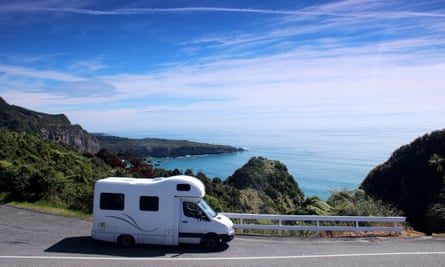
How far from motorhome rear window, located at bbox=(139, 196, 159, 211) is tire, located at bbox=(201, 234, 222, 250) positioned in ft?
6.09

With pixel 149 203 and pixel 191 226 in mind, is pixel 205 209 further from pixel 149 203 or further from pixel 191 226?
pixel 149 203

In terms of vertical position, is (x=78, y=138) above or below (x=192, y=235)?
above

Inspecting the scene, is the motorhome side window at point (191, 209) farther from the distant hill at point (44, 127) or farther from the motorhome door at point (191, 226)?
the distant hill at point (44, 127)

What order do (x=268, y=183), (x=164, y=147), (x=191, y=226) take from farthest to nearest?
(x=164, y=147) < (x=268, y=183) < (x=191, y=226)

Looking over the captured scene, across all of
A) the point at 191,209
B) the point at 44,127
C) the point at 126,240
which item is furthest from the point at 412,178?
the point at 44,127

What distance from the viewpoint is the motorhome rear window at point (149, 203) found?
11738 millimetres

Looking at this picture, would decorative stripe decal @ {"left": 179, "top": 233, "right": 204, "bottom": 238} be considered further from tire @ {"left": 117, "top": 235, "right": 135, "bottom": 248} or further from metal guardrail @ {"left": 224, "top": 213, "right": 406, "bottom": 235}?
metal guardrail @ {"left": 224, "top": 213, "right": 406, "bottom": 235}

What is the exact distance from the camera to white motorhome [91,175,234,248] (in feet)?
38.3

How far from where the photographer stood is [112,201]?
1191cm

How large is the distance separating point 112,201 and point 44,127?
82.9 meters

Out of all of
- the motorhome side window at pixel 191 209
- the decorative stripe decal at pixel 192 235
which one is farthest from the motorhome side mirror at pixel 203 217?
the decorative stripe decal at pixel 192 235

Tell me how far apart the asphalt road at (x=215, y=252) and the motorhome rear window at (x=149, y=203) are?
49.5 inches

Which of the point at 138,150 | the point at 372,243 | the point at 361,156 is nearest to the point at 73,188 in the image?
the point at 372,243

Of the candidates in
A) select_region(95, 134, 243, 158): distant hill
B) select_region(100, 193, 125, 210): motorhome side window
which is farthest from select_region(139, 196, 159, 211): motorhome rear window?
select_region(95, 134, 243, 158): distant hill
